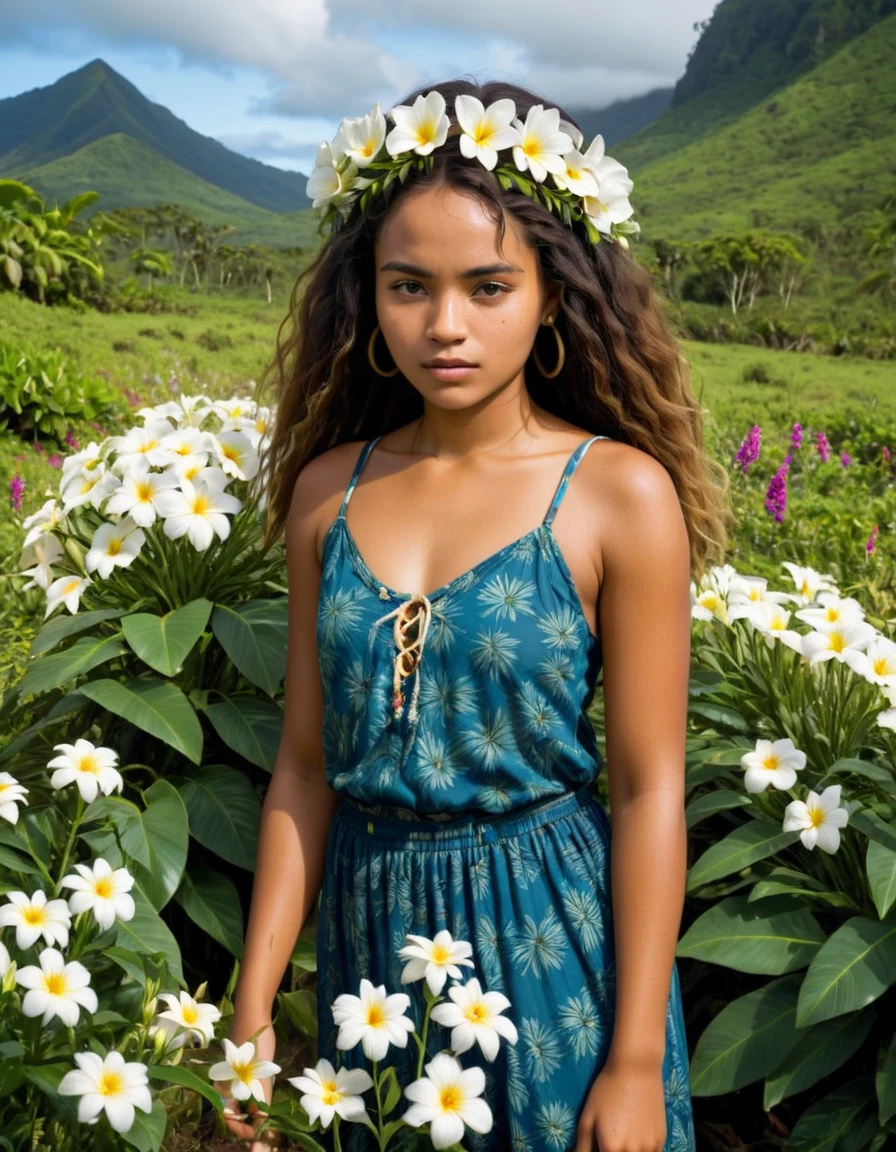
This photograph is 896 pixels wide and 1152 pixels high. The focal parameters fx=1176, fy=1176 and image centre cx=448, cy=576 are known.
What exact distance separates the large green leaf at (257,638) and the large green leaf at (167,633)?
42 mm

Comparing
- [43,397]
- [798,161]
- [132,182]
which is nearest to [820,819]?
[43,397]

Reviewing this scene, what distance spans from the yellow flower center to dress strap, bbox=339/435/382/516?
2.36ft

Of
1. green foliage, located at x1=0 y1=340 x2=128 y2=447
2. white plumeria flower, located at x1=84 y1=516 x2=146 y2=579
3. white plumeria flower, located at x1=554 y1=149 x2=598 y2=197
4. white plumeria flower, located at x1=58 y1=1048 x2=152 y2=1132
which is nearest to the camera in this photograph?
white plumeria flower, located at x1=58 y1=1048 x2=152 y2=1132

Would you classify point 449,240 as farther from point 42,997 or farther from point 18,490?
point 18,490

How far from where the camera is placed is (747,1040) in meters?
1.63

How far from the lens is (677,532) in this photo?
4.49 ft

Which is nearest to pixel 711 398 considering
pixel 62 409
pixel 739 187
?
pixel 62 409

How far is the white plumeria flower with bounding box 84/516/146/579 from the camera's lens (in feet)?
6.38

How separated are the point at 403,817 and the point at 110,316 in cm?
1181

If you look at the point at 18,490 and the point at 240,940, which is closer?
the point at 240,940

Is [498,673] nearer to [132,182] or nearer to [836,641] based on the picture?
[836,641]

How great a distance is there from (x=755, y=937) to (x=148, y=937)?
85cm

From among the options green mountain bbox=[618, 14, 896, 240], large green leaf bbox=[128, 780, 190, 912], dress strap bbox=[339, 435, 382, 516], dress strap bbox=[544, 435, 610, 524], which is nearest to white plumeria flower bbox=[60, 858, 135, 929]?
large green leaf bbox=[128, 780, 190, 912]

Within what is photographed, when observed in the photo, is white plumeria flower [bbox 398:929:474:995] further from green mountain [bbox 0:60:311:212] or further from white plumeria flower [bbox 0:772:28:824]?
green mountain [bbox 0:60:311:212]
